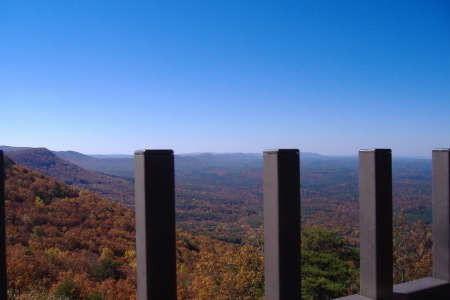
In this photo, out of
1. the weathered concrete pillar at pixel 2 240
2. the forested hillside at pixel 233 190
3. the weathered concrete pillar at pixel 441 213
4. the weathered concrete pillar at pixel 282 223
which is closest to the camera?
the weathered concrete pillar at pixel 2 240

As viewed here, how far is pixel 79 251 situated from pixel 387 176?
12.2m

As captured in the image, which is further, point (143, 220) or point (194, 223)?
point (194, 223)

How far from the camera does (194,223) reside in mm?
25047

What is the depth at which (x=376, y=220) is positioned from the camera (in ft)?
5.11

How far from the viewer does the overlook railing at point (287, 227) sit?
110 centimetres

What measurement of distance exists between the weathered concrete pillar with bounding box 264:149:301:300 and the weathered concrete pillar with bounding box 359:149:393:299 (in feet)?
1.41

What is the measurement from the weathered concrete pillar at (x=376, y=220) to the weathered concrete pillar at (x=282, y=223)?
0.43 m

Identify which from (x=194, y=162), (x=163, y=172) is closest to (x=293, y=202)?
(x=163, y=172)

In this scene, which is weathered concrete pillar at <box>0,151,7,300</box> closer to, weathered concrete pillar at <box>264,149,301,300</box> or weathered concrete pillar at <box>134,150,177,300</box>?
weathered concrete pillar at <box>134,150,177,300</box>

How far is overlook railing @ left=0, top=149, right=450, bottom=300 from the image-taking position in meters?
1.10

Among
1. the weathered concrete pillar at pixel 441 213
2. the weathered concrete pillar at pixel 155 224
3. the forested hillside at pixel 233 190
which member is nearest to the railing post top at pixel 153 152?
the weathered concrete pillar at pixel 155 224

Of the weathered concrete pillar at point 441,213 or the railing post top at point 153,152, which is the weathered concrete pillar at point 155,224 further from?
the weathered concrete pillar at point 441,213

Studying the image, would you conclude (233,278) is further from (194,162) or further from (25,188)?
(194,162)

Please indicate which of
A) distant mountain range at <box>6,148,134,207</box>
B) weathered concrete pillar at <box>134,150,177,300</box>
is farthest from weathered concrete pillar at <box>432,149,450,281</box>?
distant mountain range at <box>6,148,134,207</box>
